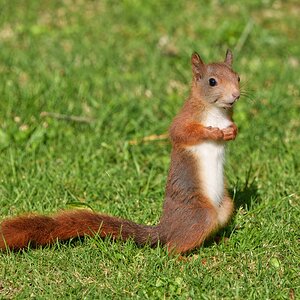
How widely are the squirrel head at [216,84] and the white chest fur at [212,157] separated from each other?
3.5 inches

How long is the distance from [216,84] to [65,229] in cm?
115

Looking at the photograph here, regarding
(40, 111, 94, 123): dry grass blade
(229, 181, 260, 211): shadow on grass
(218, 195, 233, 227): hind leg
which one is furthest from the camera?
(40, 111, 94, 123): dry grass blade

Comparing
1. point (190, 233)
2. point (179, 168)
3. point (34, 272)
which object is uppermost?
point (179, 168)

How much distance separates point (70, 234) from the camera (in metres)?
4.18

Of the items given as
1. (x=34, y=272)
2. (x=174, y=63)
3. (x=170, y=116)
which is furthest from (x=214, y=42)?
(x=34, y=272)

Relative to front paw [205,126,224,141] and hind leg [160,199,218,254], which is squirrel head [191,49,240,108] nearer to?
front paw [205,126,224,141]

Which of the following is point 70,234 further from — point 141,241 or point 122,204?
point 122,204

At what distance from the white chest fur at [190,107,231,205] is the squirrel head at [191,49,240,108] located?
0.09 meters

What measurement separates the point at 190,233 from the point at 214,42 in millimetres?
3925

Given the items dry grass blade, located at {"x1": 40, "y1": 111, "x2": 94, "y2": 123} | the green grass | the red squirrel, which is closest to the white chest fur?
the red squirrel

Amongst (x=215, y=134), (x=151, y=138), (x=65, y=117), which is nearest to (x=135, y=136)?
(x=151, y=138)

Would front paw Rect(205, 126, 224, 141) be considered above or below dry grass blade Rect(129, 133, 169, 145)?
above

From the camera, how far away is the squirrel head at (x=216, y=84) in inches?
161

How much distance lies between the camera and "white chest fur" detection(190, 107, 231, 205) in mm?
4148
